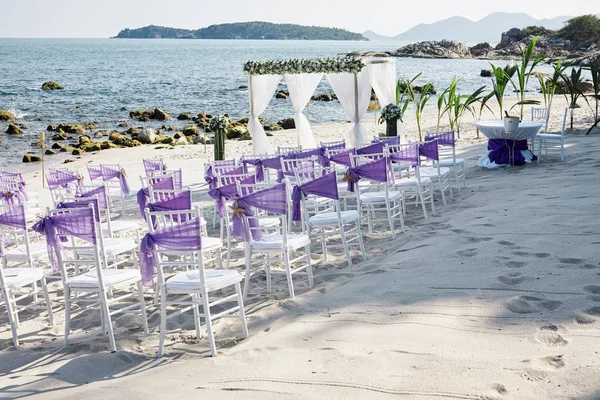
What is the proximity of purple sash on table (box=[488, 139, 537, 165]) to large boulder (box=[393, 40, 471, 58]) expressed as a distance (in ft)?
269

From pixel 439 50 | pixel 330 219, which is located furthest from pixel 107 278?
pixel 439 50

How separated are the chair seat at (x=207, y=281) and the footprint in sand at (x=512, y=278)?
1862 mm

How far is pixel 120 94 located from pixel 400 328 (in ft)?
132

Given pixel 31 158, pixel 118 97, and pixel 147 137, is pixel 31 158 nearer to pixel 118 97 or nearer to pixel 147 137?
pixel 147 137

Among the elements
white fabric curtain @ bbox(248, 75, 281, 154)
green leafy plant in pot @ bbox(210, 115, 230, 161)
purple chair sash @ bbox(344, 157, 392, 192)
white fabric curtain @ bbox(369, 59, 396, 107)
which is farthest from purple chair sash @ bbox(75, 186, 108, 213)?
white fabric curtain @ bbox(369, 59, 396, 107)

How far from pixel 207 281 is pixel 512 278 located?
214cm

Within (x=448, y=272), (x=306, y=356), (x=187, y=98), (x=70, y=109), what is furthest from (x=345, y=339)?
(x=187, y=98)

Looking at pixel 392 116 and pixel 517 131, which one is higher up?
pixel 392 116

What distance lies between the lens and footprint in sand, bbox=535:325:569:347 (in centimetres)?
377

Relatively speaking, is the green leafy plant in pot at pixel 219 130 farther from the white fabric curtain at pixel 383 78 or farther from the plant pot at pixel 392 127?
the plant pot at pixel 392 127

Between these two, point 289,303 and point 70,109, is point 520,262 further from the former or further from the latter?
point 70,109

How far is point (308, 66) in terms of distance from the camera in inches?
480

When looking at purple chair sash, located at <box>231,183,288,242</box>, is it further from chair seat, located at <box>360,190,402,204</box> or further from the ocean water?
the ocean water

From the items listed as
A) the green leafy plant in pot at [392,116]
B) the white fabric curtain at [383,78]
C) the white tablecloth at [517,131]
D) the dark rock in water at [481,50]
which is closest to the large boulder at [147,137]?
the white fabric curtain at [383,78]
